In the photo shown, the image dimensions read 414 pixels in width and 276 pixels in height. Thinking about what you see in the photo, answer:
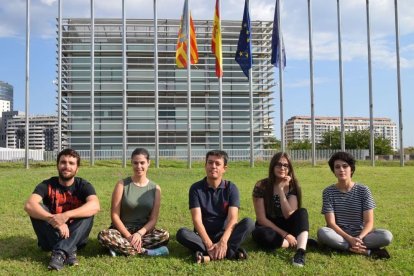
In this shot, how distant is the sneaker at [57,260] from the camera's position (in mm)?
5215

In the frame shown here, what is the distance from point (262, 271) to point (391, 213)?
512cm

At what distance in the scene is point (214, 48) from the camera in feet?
76.0

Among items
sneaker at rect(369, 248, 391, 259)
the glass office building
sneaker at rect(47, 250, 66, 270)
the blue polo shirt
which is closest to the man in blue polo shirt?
the blue polo shirt

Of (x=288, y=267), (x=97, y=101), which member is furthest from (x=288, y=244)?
(x=97, y=101)

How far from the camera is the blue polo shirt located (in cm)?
595

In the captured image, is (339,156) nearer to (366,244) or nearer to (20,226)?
(366,244)

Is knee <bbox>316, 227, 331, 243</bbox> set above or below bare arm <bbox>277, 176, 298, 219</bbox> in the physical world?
below

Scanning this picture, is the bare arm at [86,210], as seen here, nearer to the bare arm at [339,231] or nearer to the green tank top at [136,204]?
the green tank top at [136,204]

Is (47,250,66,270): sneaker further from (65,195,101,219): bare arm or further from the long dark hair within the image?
the long dark hair

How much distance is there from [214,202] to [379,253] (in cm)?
211

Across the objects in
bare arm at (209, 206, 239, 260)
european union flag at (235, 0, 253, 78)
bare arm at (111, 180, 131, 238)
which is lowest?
bare arm at (209, 206, 239, 260)

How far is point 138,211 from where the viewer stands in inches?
239

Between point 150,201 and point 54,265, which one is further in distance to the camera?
point 150,201

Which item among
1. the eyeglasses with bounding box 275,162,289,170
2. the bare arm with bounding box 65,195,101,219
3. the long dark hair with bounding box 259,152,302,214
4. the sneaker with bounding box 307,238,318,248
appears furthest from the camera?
the sneaker with bounding box 307,238,318,248
